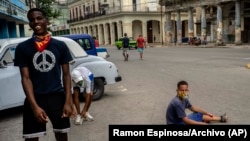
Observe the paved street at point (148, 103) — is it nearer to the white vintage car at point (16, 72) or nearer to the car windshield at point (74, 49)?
the white vintage car at point (16, 72)

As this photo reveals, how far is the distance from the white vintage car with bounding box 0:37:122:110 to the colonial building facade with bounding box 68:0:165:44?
40934 millimetres

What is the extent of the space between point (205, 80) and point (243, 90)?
7.02ft

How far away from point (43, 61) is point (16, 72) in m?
3.89

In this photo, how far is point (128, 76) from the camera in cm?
1301

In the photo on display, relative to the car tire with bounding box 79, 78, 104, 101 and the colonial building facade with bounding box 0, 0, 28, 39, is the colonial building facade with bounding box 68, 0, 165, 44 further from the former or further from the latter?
the car tire with bounding box 79, 78, 104, 101

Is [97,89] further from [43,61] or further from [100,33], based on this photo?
[100,33]

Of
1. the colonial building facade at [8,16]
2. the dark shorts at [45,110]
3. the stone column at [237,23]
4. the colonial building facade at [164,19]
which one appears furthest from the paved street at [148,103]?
the colonial building facade at [164,19]

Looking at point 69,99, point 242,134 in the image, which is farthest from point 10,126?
point 242,134

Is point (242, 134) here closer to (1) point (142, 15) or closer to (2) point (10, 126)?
(2) point (10, 126)

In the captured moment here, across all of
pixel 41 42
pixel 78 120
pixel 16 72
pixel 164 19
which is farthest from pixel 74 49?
pixel 164 19

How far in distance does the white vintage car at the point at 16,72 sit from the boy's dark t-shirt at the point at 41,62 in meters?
3.48

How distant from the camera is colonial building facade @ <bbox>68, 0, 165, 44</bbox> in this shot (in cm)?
5247

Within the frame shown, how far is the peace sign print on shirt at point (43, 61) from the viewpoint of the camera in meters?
3.37

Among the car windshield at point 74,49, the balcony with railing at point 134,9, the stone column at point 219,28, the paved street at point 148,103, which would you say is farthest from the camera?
the balcony with railing at point 134,9
